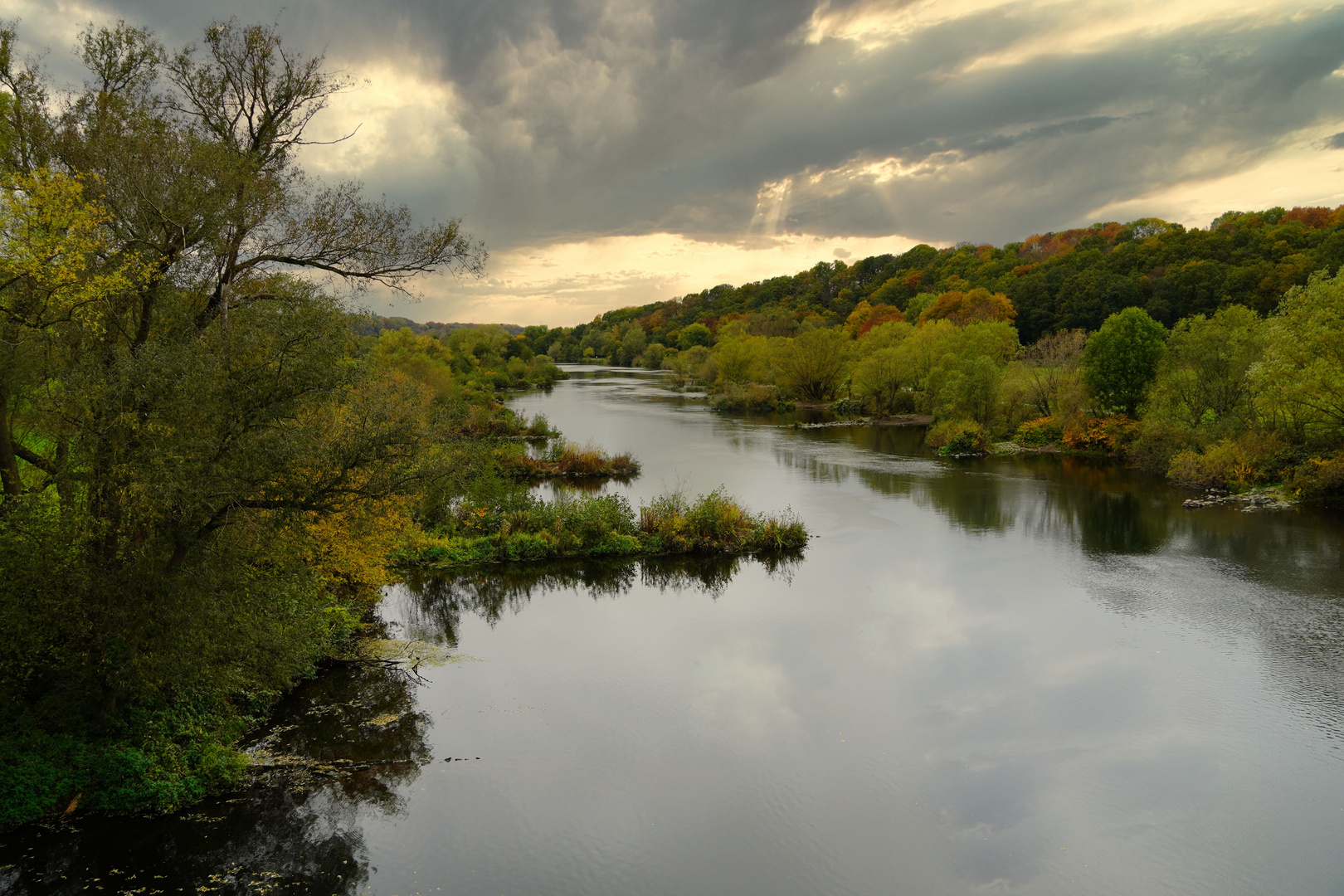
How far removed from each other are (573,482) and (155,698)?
22.6m

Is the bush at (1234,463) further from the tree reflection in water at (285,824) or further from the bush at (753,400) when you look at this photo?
the bush at (753,400)

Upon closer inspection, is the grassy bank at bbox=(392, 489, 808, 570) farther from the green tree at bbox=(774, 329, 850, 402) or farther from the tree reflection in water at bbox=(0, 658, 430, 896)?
the green tree at bbox=(774, 329, 850, 402)

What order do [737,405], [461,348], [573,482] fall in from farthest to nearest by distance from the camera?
[461,348], [737,405], [573,482]

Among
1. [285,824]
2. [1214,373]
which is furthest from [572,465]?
[1214,373]

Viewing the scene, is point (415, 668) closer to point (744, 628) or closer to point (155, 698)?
point (155, 698)

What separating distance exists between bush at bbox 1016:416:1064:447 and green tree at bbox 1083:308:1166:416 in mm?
2995

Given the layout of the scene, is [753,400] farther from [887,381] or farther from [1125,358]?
[1125,358]

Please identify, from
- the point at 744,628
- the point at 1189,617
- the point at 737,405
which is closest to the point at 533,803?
the point at 744,628

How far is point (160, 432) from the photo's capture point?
8.41m

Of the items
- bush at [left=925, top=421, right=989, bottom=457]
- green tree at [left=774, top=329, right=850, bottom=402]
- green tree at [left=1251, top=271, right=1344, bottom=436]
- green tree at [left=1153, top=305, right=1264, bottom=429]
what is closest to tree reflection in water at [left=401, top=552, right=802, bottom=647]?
green tree at [left=1251, top=271, right=1344, bottom=436]

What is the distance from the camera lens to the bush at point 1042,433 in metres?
39.9

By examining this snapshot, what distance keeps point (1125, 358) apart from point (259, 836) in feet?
130

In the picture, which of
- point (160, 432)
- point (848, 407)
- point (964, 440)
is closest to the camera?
point (160, 432)

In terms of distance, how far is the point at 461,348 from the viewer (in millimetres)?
77812
